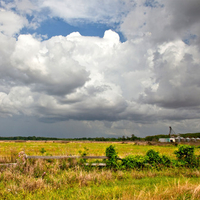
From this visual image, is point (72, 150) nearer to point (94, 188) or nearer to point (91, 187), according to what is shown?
point (91, 187)

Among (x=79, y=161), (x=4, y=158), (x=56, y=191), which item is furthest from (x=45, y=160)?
(x=56, y=191)

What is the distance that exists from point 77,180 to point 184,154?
30.8 feet

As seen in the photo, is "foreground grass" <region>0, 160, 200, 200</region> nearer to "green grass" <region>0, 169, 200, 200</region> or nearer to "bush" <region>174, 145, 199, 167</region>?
"green grass" <region>0, 169, 200, 200</region>

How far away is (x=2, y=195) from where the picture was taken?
23.9 feet

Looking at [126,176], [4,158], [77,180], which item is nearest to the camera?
[77,180]

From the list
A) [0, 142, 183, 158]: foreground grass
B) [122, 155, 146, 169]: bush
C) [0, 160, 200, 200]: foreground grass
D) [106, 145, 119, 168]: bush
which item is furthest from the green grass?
[0, 142, 183, 158]: foreground grass

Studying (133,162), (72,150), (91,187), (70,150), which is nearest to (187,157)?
(133,162)

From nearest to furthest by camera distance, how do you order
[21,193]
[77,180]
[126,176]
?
[21,193], [77,180], [126,176]

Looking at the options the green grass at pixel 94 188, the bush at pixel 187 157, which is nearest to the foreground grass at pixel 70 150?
the bush at pixel 187 157

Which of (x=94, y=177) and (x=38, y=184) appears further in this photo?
(x=94, y=177)

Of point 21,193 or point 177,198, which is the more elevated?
point 177,198

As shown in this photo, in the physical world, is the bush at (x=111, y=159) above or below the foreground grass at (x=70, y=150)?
above

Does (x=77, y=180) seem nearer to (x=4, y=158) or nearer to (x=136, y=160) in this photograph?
(x=136, y=160)

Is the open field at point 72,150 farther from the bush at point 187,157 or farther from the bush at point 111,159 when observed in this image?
the bush at point 187,157
